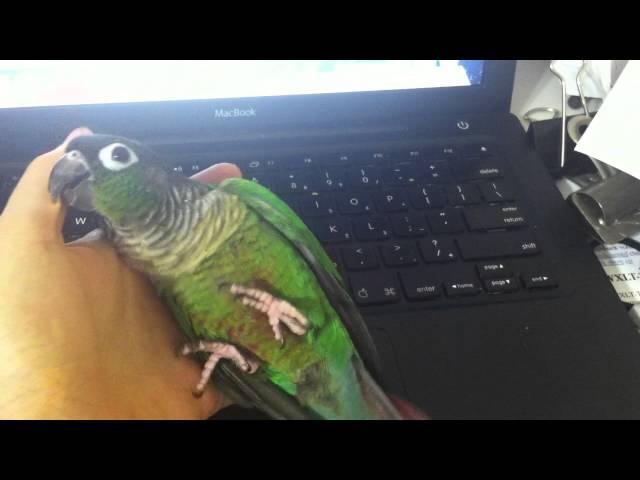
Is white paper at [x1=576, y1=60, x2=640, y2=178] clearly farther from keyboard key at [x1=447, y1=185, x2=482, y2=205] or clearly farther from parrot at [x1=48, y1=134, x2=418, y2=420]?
parrot at [x1=48, y1=134, x2=418, y2=420]

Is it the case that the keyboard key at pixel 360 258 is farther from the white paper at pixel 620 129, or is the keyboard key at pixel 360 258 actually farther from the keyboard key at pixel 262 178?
the white paper at pixel 620 129

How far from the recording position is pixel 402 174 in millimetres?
451

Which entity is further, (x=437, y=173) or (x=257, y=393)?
(x=437, y=173)

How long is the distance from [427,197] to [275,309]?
0.51 feet

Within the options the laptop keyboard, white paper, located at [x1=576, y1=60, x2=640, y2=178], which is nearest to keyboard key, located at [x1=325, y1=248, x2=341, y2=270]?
the laptop keyboard

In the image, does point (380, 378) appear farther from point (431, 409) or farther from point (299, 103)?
point (299, 103)

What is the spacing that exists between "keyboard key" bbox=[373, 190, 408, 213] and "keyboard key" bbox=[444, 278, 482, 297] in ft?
0.23

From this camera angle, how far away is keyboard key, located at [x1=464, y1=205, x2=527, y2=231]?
422 millimetres

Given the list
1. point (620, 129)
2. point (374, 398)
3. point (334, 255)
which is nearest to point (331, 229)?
point (334, 255)

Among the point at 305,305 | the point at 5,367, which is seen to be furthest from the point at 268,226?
the point at 5,367

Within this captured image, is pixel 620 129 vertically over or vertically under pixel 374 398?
over

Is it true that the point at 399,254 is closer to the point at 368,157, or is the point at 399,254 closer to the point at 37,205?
the point at 368,157

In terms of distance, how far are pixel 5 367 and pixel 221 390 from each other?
4.6 inches
